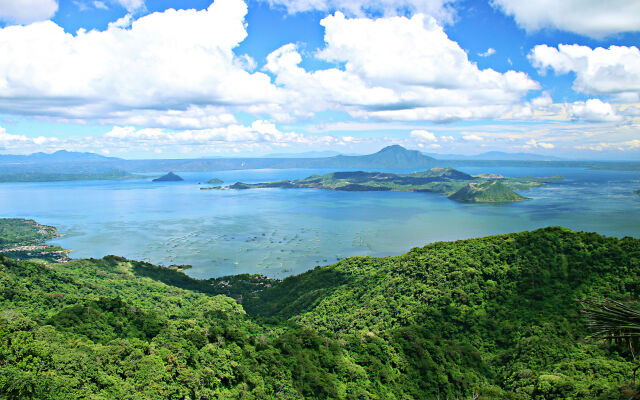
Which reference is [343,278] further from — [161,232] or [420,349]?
[161,232]

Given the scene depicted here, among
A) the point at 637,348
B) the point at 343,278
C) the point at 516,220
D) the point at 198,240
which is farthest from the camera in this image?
the point at 516,220

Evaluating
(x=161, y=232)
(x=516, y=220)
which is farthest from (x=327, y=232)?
(x=516, y=220)

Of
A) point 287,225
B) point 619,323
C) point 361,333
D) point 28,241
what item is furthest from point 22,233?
point 619,323

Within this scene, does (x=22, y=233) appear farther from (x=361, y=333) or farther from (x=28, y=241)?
(x=361, y=333)

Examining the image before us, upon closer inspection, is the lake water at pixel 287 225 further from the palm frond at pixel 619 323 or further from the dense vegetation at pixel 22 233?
the palm frond at pixel 619 323

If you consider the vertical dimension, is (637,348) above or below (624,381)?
above

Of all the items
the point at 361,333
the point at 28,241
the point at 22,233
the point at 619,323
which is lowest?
the point at 28,241

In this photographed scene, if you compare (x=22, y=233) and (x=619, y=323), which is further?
(x=22, y=233)

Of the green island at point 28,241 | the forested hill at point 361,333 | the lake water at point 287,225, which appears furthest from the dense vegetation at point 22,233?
the forested hill at point 361,333
